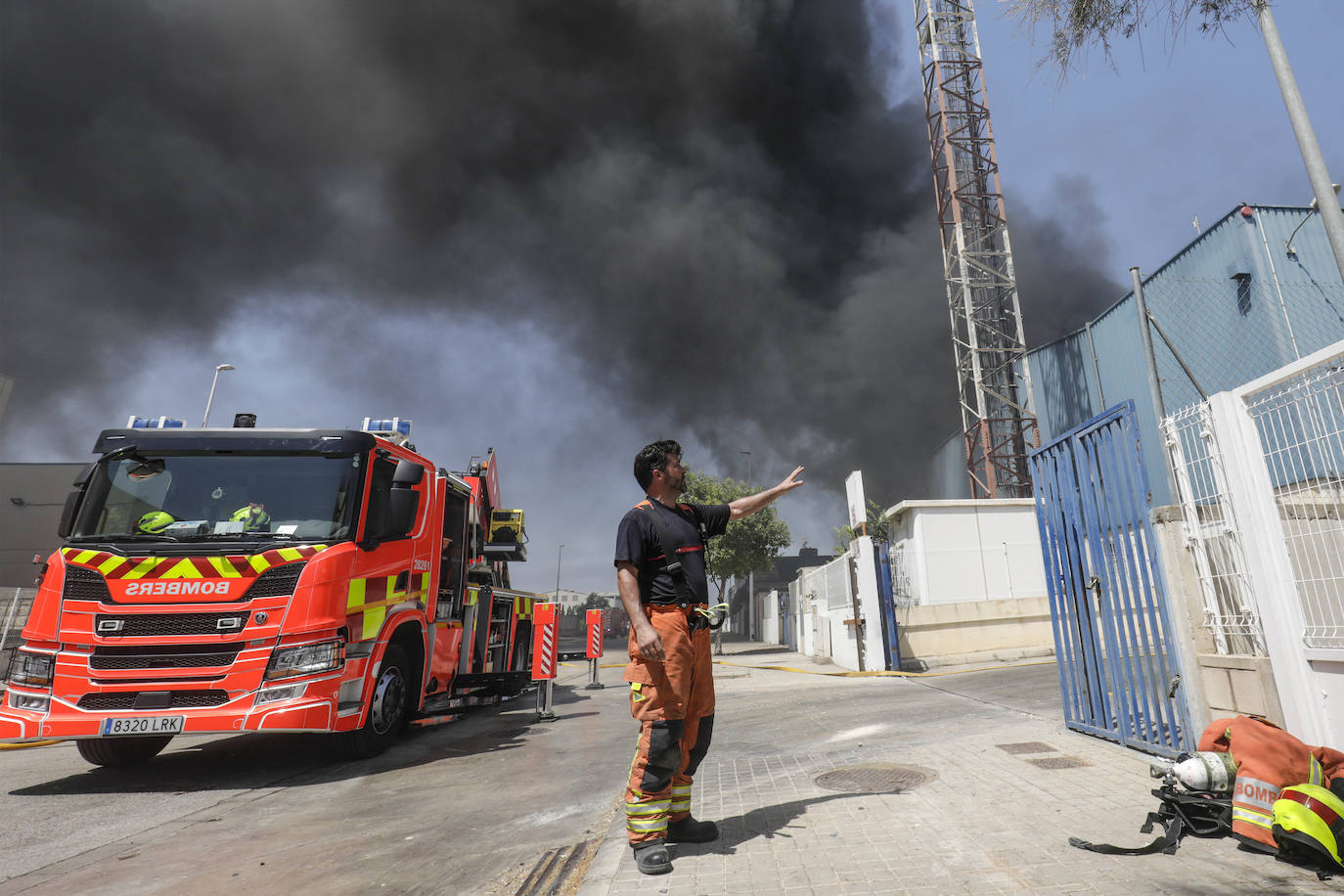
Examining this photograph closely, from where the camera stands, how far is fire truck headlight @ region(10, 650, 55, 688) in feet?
15.9

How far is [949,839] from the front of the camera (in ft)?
9.39

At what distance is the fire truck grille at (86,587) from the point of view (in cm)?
494

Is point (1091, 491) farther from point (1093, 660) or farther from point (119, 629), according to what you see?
point (119, 629)

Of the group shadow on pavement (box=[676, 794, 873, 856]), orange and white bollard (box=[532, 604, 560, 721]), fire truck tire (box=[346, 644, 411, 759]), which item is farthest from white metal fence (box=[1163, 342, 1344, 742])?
orange and white bollard (box=[532, 604, 560, 721])

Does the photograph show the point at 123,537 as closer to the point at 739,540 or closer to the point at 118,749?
the point at 118,749

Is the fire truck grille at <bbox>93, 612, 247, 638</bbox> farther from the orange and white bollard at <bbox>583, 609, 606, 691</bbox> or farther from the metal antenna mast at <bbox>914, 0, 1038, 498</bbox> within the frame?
the metal antenna mast at <bbox>914, 0, 1038, 498</bbox>

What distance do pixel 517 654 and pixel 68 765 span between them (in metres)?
4.96

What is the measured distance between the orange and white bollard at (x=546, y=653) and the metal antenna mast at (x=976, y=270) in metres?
25.2

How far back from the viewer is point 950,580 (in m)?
14.5

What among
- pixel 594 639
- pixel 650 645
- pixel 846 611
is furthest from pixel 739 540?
pixel 650 645

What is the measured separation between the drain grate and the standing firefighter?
3.00 metres

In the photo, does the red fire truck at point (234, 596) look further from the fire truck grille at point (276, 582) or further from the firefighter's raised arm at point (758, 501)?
the firefighter's raised arm at point (758, 501)

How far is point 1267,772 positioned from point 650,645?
8.58ft

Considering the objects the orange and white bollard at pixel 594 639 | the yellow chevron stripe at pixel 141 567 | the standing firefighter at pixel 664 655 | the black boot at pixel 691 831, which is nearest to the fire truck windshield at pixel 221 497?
the yellow chevron stripe at pixel 141 567
